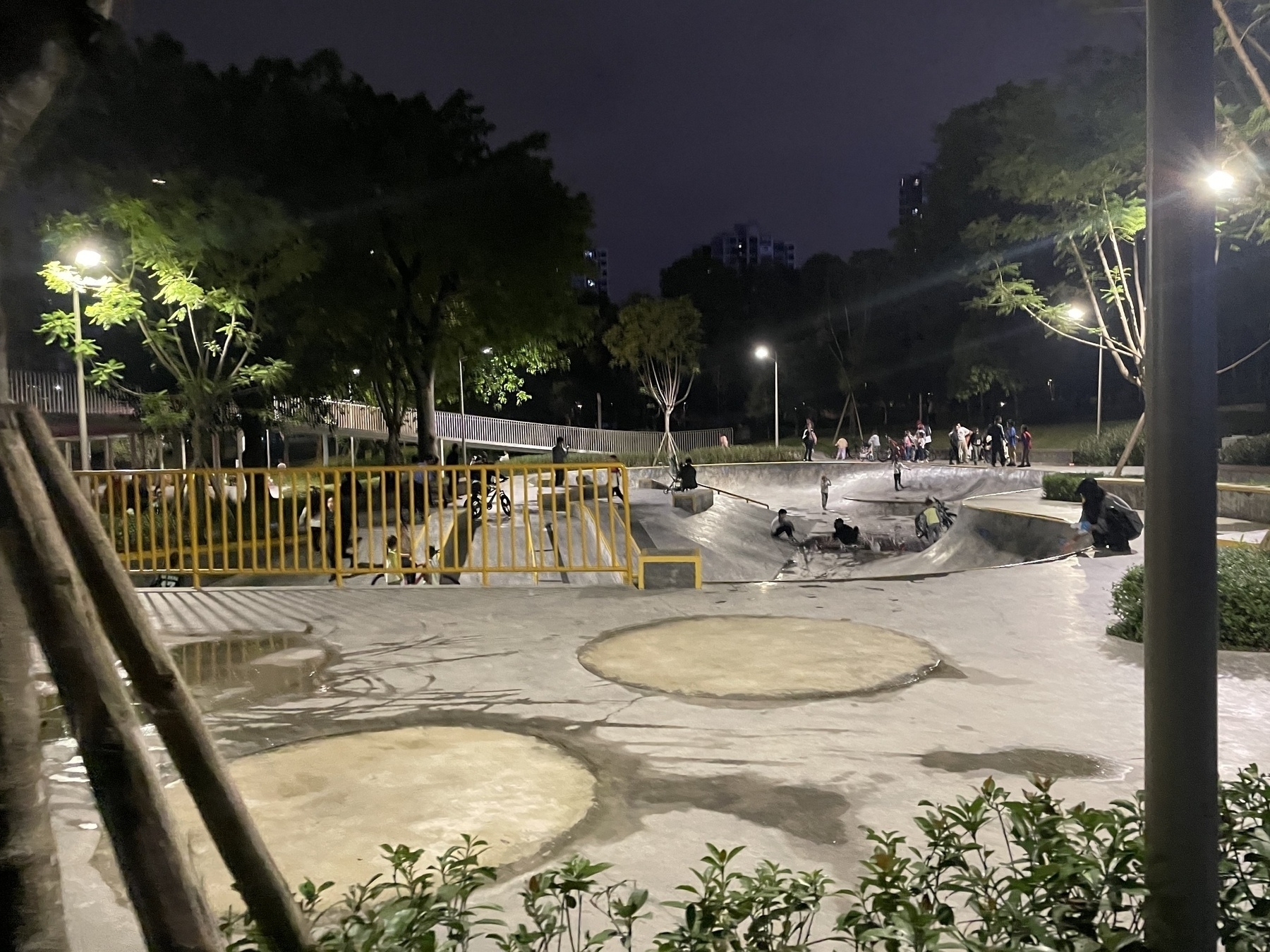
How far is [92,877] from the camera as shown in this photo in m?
4.07

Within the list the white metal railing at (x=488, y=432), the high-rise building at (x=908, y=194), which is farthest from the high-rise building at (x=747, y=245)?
the white metal railing at (x=488, y=432)

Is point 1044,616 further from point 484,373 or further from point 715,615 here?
point 484,373

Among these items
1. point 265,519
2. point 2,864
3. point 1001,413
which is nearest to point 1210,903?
point 2,864

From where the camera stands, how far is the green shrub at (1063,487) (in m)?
A: 22.5

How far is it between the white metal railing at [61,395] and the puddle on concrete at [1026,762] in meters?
28.3

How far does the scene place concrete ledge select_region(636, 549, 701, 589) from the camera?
11398 millimetres

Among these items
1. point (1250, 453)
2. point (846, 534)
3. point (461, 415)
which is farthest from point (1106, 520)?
point (461, 415)

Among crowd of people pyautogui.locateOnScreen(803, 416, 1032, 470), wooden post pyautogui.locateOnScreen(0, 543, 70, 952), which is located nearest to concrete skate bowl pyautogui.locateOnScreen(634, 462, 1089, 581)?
crowd of people pyautogui.locateOnScreen(803, 416, 1032, 470)

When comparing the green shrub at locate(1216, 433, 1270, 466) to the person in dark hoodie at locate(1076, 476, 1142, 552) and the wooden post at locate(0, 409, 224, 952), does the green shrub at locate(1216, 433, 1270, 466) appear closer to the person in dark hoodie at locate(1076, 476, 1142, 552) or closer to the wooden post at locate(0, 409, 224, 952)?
the person in dark hoodie at locate(1076, 476, 1142, 552)

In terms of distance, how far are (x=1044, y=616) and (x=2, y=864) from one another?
940 cm

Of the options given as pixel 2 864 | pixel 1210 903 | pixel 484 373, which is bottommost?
pixel 1210 903

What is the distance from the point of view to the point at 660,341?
46.4 metres

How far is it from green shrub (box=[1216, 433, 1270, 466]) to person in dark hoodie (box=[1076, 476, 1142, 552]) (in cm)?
1990

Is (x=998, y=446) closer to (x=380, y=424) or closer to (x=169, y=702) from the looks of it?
(x=380, y=424)
